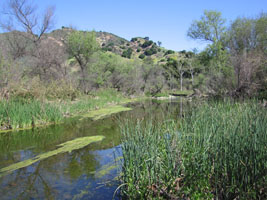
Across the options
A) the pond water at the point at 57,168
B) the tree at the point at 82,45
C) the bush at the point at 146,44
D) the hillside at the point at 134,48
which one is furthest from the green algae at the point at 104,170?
the bush at the point at 146,44

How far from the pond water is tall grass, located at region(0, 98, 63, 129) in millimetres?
610

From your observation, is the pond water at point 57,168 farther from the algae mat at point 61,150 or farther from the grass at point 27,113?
the grass at point 27,113

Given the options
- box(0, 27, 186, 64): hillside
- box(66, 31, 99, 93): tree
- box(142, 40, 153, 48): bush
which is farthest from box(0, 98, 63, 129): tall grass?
box(142, 40, 153, 48): bush

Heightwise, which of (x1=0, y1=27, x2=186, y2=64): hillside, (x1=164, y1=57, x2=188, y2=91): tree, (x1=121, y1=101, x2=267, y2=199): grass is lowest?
(x1=121, y1=101, x2=267, y2=199): grass

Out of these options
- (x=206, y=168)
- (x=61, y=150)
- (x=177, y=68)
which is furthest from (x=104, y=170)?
(x=177, y=68)

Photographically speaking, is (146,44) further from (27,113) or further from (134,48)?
(27,113)

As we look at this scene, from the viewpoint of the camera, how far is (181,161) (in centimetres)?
295

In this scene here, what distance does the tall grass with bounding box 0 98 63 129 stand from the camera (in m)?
8.09

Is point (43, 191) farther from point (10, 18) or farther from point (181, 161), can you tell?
point (10, 18)

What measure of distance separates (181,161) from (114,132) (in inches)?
214

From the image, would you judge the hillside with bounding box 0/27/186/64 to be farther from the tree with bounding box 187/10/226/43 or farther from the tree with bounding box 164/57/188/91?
the tree with bounding box 187/10/226/43

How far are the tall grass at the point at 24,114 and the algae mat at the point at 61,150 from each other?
9.17ft

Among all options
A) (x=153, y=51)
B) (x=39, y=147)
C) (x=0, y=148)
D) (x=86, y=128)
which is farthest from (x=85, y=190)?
→ (x=153, y=51)

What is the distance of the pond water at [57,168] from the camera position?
3.66 meters
